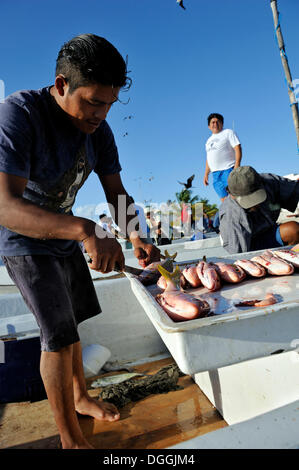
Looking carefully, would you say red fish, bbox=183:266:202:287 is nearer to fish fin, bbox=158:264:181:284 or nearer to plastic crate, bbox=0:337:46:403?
fish fin, bbox=158:264:181:284

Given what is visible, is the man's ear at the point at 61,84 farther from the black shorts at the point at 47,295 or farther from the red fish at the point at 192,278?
the red fish at the point at 192,278

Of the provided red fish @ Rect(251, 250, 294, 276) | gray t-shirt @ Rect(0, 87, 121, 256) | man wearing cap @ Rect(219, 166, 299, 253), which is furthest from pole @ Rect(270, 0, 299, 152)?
gray t-shirt @ Rect(0, 87, 121, 256)

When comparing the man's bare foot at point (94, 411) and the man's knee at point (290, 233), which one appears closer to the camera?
the man's bare foot at point (94, 411)

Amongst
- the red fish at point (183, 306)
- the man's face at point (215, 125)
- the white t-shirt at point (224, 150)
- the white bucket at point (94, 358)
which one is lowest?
the white bucket at point (94, 358)

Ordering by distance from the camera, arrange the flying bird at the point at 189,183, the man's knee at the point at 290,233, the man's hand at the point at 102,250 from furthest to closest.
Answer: the flying bird at the point at 189,183 → the man's knee at the point at 290,233 → the man's hand at the point at 102,250

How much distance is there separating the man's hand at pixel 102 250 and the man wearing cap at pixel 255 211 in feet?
8.86

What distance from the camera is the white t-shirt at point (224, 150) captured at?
20.2ft

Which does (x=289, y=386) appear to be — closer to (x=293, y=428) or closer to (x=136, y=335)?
(x=293, y=428)

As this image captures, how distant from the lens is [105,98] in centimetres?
167

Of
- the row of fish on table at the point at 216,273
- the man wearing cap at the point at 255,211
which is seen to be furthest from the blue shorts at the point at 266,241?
the row of fish on table at the point at 216,273

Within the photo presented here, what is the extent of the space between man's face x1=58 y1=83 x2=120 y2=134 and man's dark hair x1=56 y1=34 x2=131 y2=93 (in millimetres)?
29

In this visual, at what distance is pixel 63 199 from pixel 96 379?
1.89 metres

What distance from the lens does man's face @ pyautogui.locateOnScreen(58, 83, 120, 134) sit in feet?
5.37

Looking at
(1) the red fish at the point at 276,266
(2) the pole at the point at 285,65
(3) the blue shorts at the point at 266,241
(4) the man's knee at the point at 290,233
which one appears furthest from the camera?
(2) the pole at the point at 285,65
